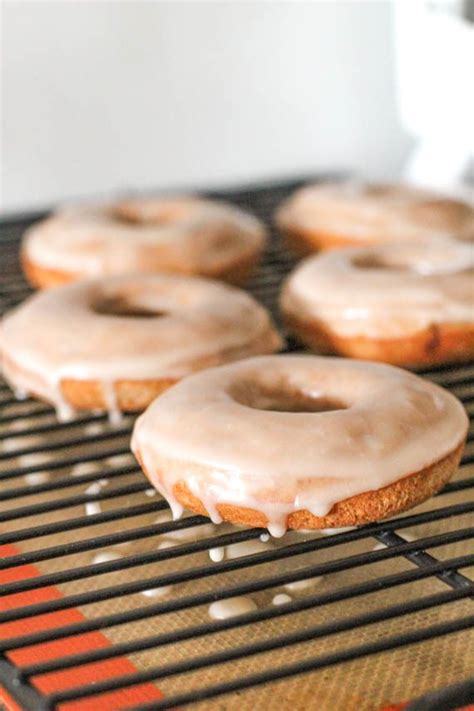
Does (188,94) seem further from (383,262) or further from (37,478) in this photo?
(37,478)

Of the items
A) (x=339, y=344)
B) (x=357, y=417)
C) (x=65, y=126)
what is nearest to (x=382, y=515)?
(x=357, y=417)

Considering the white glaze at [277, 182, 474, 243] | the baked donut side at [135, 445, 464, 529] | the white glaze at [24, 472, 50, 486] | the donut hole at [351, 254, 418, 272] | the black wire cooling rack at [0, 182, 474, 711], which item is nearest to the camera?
the black wire cooling rack at [0, 182, 474, 711]

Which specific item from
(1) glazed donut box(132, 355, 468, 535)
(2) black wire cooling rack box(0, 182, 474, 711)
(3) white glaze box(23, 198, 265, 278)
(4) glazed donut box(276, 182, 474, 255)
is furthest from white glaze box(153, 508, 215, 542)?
(4) glazed donut box(276, 182, 474, 255)

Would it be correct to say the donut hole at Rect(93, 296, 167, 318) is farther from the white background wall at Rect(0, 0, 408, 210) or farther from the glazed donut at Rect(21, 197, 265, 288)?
the white background wall at Rect(0, 0, 408, 210)

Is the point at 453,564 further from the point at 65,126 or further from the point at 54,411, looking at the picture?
the point at 65,126

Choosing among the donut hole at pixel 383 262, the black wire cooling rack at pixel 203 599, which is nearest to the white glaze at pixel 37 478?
the black wire cooling rack at pixel 203 599

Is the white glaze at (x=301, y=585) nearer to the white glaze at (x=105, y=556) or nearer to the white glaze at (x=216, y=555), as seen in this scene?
the white glaze at (x=216, y=555)
